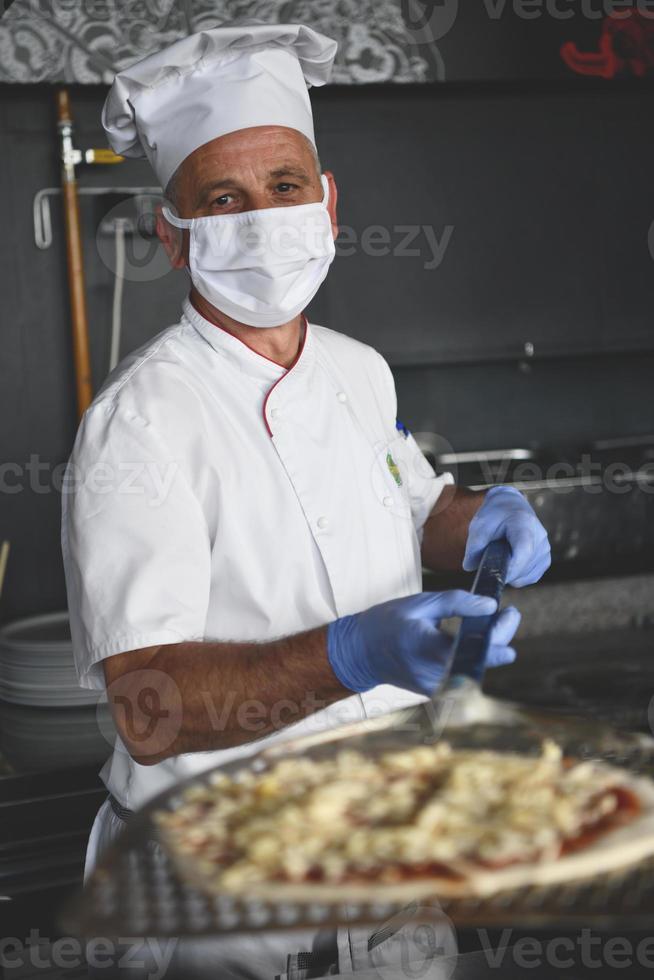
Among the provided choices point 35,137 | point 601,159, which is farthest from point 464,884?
point 601,159

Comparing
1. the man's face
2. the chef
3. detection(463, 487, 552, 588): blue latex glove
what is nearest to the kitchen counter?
the chef

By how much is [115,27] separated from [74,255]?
0.72 meters

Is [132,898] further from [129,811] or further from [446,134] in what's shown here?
[446,134]

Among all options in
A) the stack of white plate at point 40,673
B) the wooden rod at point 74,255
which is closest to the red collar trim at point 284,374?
the stack of white plate at point 40,673

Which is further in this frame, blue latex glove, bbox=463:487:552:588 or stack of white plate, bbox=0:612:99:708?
stack of white plate, bbox=0:612:99:708

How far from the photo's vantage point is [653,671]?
2748 mm

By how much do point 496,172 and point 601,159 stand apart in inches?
16.8

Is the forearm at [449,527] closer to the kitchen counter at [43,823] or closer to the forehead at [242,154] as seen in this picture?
the forehead at [242,154]

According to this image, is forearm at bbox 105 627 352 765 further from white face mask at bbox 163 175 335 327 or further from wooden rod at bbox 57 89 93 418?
wooden rod at bbox 57 89 93 418

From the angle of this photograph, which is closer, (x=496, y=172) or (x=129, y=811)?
(x=129, y=811)

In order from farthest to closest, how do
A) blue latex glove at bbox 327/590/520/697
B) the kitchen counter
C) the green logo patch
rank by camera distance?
the kitchen counter < the green logo patch < blue latex glove at bbox 327/590/520/697

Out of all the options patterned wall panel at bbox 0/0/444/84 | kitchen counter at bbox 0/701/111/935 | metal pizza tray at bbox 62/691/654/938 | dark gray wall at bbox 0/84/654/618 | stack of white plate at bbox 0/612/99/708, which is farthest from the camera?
dark gray wall at bbox 0/84/654/618

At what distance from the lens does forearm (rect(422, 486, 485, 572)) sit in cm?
181

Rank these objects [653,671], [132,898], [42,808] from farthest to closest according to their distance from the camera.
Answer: [653,671] → [42,808] → [132,898]
